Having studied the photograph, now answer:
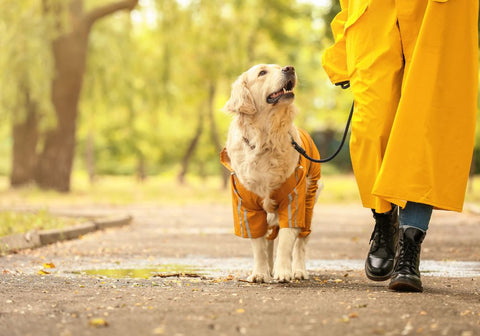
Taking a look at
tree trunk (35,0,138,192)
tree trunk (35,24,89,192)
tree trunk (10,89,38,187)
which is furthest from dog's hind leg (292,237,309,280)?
tree trunk (10,89,38,187)

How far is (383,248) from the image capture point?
16.2 feet

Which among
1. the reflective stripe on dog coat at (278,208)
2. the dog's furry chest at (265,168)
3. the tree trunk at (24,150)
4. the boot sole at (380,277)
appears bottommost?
the tree trunk at (24,150)

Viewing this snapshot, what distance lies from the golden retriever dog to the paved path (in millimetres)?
259

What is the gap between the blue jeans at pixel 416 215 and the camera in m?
4.64

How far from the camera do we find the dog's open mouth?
5.45m

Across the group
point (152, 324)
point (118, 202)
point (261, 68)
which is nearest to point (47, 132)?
point (118, 202)

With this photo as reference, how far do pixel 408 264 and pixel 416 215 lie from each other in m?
0.30

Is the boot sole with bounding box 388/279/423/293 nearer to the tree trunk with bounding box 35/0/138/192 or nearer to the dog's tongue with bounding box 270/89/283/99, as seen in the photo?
the dog's tongue with bounding box 270/89/283/99

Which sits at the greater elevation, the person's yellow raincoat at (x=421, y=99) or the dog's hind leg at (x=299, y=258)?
the person's yellow raincoat at (x=421, y=99)

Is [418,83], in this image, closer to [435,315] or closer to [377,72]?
[377,72]

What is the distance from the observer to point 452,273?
229 inches

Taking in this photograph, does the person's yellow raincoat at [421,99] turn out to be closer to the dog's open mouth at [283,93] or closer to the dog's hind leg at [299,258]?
the dog's open mouth at [283,93]

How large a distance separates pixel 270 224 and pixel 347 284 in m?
0.74

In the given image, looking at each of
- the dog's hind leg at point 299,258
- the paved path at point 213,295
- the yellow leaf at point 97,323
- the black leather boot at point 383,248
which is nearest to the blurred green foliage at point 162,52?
the paved path at point 213,295
